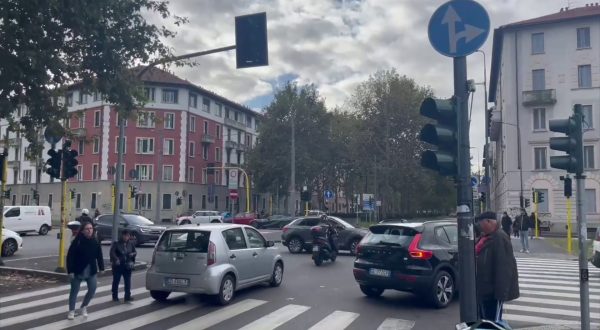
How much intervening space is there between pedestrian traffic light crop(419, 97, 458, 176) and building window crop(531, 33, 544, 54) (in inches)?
1921

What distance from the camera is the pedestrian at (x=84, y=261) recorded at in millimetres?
9664

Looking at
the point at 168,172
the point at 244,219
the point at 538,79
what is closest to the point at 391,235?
the point at 244,219

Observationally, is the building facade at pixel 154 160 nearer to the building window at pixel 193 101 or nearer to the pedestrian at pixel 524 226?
the building window at pixel 193 101

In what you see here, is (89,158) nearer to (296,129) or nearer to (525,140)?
(296,129)

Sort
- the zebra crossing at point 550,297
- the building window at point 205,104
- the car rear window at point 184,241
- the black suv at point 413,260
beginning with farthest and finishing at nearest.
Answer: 1. the building window at point 205,104
2. the car rear window at point 184,241
3. the black suv at point 413,260
4. the zebra crossing at point 550,297

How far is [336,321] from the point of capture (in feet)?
30.6

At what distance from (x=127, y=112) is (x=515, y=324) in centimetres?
910

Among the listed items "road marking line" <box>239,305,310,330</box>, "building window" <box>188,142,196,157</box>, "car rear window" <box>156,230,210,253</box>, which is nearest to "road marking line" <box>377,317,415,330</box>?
"road marking line" <box>239,305,310,330</box>

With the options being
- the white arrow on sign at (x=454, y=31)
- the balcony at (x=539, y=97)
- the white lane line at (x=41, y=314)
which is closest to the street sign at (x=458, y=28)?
the white arrow on sign at (x=454, y=31)

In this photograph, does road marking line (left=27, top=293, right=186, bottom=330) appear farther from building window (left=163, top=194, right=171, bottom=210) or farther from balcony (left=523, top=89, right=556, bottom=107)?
building window (left=163, top=194, right=171, bottom=210)

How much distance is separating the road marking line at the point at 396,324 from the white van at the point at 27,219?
2968cm

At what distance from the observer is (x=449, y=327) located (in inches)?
352

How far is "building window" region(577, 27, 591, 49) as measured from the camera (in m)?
48.9

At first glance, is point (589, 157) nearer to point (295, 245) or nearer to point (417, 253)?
point (295, 245)
